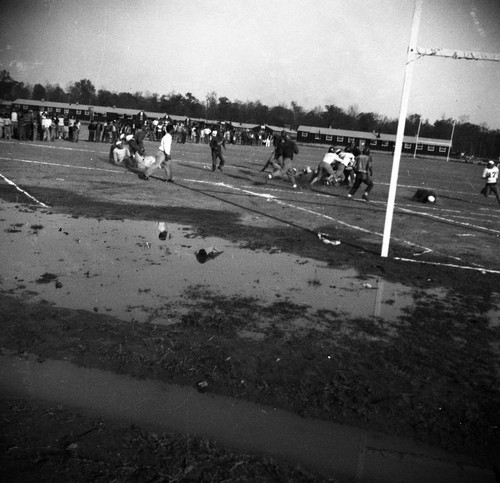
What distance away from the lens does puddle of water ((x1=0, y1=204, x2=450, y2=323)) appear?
223 inches

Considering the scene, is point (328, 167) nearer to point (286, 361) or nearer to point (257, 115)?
point (286, 361)

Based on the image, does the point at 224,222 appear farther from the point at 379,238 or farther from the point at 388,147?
the point at 388,147

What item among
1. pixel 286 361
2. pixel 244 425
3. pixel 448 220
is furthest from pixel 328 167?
pixel 244 425

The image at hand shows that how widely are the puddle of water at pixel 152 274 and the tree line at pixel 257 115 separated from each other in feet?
368

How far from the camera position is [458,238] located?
35.4 feet

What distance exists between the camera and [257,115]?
127250 millimetres

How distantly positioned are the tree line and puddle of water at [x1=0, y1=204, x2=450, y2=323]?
112201mm

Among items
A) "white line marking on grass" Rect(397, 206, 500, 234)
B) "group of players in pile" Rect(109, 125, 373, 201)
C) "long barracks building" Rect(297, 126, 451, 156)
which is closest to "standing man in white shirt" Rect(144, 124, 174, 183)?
"group of players in pile" Rect(109, 125, 373, 201)

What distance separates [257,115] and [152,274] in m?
126

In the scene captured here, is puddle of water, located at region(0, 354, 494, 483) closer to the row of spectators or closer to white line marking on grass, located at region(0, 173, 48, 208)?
white line marking on grass, located at region(0, 173, 48, 208)

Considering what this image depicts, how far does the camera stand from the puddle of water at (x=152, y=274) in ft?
18.6

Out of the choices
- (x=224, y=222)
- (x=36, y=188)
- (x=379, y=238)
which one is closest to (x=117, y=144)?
(x=36, y=188)

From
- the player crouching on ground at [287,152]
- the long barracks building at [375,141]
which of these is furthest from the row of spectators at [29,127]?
the long barracks building at [375,141]

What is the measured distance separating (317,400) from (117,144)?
18.8 m
